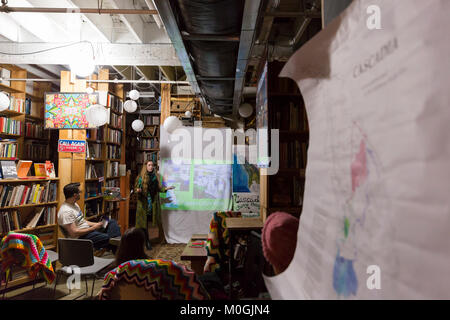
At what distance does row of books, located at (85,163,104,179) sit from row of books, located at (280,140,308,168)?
3733 millimetres

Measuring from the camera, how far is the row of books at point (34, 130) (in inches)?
200

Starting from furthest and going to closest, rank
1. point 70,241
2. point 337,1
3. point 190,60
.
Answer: point 190,60 → point 70,241 → point 337,1

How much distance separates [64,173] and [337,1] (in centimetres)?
472

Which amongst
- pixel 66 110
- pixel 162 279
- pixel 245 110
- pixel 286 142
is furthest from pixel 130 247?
pixel 245 110

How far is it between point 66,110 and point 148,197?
6.85ft

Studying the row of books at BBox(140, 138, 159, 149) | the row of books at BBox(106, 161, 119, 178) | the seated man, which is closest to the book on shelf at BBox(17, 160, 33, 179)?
the seated man

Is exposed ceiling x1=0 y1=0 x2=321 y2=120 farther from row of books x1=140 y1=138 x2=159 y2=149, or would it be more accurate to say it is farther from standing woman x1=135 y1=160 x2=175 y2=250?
row of books x1=140 y1=138 x2=159 y2=149

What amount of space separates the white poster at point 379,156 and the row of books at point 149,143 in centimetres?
796

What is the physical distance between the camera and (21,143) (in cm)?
480

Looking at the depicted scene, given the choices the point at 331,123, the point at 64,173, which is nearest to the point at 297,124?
the point at 331,123

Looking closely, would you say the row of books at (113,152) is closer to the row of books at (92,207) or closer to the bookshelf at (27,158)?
the row of books at (92,207)

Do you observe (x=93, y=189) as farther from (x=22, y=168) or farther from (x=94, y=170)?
(x=22, y=168)

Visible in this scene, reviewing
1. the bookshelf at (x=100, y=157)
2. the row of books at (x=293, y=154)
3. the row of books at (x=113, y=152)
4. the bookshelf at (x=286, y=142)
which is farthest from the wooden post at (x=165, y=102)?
the row of books at (x=293, y=154)
